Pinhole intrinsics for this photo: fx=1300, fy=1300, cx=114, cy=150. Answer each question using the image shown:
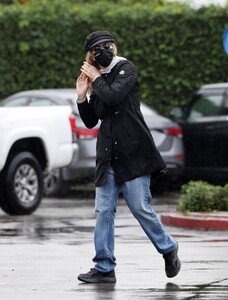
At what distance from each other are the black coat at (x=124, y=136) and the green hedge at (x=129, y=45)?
13.5 meters

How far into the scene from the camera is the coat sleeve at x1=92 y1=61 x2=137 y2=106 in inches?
366

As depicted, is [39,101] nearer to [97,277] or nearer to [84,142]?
[84,142]

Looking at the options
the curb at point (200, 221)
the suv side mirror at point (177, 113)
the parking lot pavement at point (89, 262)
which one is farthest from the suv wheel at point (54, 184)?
the curb at point (200, 221)

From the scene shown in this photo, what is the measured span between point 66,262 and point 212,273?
148cm

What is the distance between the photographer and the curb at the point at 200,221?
1389 centimetres

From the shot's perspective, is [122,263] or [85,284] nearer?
[85,284]

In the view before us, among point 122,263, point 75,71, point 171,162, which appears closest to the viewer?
point 122,263

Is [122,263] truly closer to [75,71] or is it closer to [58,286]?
[58,286]

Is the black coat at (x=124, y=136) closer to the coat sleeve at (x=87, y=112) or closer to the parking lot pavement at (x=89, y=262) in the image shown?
the coat sleeve at (x=87, y=112)

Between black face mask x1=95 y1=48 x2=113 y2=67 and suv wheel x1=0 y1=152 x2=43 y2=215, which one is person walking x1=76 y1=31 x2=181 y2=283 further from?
suv wheel x1=0 y1=152 x2=43 y2=215

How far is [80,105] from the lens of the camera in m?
9.59

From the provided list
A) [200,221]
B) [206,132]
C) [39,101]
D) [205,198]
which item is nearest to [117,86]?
[200,221]

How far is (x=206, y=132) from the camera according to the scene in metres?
20.2

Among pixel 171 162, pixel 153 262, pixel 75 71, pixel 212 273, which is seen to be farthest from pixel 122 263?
pixel 75 71
